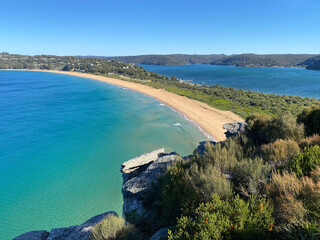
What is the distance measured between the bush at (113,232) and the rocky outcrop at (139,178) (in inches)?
89.4

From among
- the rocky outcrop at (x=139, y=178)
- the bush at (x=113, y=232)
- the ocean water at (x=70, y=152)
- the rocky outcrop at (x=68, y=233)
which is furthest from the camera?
the ocean water at (x=70, y=152)

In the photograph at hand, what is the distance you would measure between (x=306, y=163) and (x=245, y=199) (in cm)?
264

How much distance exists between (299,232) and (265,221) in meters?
0.77

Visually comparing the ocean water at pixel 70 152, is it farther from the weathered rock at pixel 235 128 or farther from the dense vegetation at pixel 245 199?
the dense vegetation at pixel 245 199

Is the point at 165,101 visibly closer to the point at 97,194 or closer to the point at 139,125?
the point at 139,125

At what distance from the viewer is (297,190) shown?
4973 mm

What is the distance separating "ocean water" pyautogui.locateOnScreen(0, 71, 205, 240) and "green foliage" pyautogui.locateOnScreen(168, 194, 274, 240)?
10.8m

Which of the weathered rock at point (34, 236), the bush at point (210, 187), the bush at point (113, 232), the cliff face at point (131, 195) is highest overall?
the bush at point (210, 187)

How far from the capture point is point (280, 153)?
27.8 feet

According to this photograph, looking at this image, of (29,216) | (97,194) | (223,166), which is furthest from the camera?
(97,194)

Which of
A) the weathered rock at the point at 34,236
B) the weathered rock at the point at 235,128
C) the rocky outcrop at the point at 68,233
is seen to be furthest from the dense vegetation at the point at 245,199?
the weathered rock at the point at 34,236

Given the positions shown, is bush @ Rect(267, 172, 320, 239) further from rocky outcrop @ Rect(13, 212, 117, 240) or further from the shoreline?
the shoreline

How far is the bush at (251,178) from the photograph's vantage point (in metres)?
6.33

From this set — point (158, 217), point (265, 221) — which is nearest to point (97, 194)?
point (158, 217)
